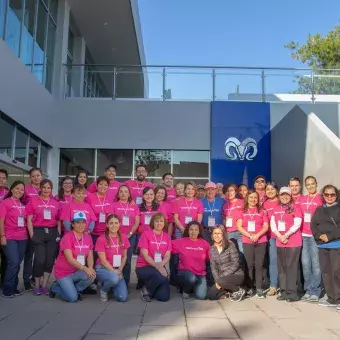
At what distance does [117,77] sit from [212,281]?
9.96 m

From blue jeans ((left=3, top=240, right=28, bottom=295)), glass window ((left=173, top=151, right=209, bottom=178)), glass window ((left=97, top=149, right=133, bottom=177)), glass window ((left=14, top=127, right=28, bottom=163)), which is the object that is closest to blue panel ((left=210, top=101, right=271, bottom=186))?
glass window ((left=173, top=151, right=209, bottom=178))

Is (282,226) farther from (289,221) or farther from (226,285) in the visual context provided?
(226,285)

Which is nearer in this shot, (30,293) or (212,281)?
(30,293)

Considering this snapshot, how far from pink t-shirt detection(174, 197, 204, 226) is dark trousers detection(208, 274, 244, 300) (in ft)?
4.05

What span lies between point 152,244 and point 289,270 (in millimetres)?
1964

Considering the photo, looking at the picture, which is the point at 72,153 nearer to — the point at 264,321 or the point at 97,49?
the point at 97,49

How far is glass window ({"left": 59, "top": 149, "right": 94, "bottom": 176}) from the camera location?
1417 centimetres

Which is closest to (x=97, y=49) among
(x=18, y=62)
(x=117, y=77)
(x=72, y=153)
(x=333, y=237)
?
(x=117, y=77)

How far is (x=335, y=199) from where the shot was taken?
5.81 meters

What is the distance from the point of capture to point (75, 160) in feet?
46.8

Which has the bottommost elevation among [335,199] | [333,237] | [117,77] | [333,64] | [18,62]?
[333,237]

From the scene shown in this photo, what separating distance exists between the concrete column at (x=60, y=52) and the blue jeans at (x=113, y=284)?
9.68 m

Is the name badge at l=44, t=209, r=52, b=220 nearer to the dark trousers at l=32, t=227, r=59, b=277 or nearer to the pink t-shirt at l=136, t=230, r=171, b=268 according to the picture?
the dark trousers at l=32, t=227, r=59, b=277

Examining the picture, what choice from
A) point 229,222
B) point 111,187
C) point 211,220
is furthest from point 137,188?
point 229,222
